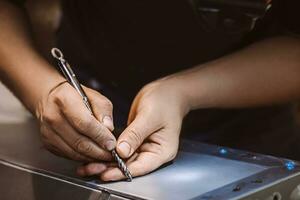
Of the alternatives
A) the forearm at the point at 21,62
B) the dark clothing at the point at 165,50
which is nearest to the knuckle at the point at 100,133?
the forearm at the point at 21,62

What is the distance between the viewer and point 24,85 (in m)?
0.94

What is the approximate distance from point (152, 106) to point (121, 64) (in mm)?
323

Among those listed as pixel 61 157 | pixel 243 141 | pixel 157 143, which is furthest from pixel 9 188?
pixel 243 141

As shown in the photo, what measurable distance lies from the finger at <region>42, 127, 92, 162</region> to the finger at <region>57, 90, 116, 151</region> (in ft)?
0.12

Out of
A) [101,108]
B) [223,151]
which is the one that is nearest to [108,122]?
[101,108]

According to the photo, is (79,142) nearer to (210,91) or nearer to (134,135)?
(134,135)

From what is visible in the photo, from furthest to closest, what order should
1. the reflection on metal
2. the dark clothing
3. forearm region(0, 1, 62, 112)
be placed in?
1. the dark clothing
2. forearm region(0, 1, 62, 112)
3. the reflection on metal

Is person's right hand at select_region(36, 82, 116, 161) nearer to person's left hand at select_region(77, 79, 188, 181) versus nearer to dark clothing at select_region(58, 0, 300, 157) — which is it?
person's left hand at select_region(77, 79, 188, 181)

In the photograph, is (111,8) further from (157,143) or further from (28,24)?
(157,143)

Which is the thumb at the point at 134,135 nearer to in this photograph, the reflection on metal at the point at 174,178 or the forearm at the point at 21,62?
the reflection on metal at the point at 174,178

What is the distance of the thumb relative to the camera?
767 mm

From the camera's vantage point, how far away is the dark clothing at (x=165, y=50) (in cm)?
105

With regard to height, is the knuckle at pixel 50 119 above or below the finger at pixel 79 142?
above

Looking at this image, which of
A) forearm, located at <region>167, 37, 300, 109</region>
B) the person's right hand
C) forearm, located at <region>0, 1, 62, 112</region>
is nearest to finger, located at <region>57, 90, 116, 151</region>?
the person's right hand
